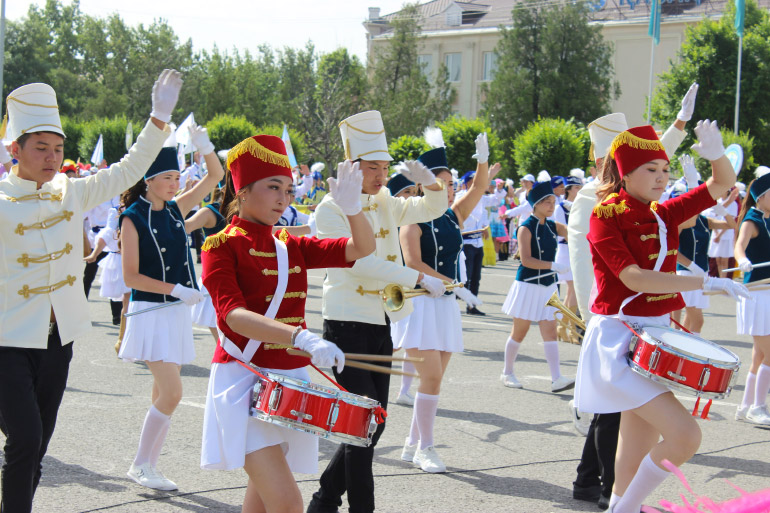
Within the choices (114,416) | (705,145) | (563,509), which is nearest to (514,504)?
(563,509)

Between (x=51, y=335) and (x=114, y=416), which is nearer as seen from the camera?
(x=51, y=335)

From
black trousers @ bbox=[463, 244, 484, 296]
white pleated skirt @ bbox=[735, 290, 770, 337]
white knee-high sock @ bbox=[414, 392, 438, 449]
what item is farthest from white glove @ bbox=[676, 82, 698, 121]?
black trousers @ bbox=[463, 244, 484, 296]

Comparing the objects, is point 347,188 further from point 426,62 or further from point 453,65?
point 453,65

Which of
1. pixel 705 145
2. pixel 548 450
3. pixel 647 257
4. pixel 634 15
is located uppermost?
pixel 634 15

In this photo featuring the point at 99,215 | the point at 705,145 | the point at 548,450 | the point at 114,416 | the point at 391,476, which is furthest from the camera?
the point at 99,215

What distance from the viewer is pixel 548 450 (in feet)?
21.4

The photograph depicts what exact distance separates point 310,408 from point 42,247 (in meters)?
1.65

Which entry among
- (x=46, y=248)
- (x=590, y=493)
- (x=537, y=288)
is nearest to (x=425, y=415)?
(x=590, y=493)

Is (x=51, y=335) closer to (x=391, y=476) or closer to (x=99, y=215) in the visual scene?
(x=391, y=476)

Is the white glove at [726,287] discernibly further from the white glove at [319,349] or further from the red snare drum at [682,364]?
the white glove at [319,349]

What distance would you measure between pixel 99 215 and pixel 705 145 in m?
10.9

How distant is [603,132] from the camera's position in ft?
19.3

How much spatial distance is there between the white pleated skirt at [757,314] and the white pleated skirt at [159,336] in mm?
4492

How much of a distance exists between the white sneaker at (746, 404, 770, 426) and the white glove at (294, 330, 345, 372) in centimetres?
545
